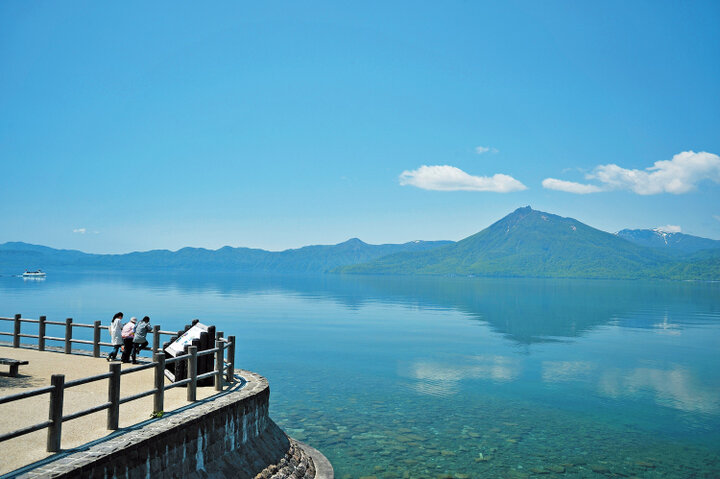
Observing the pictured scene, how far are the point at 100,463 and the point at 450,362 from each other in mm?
38471

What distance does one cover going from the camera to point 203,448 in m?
12.7

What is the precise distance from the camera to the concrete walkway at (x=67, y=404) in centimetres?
1053

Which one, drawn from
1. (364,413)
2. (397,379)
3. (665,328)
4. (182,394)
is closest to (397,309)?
(665,328)

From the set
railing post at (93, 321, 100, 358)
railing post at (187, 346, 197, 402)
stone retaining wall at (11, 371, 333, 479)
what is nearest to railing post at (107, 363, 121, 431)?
stone retaining wall at (11, 371, 333, 479)

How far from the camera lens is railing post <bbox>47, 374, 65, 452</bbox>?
9.97 meters

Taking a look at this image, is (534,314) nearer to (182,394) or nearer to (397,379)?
(397,379)

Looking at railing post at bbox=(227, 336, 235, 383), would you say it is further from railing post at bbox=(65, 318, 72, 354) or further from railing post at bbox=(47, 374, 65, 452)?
railing post at bbox=(65, 318, 72, 354)

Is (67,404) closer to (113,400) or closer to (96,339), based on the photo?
(113,400)

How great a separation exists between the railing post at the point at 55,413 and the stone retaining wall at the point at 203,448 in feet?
1.27

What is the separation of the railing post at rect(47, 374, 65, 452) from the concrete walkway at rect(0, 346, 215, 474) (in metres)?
0.20

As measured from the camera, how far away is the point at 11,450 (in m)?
10.3

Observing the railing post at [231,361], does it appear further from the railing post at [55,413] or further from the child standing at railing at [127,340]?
the railing post at [55,413]

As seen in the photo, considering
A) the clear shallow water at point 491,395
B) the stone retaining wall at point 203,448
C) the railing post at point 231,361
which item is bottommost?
the clear shallow water at point 491,395

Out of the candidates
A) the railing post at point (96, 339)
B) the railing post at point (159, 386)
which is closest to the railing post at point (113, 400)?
the railing post at point (159, 386)
